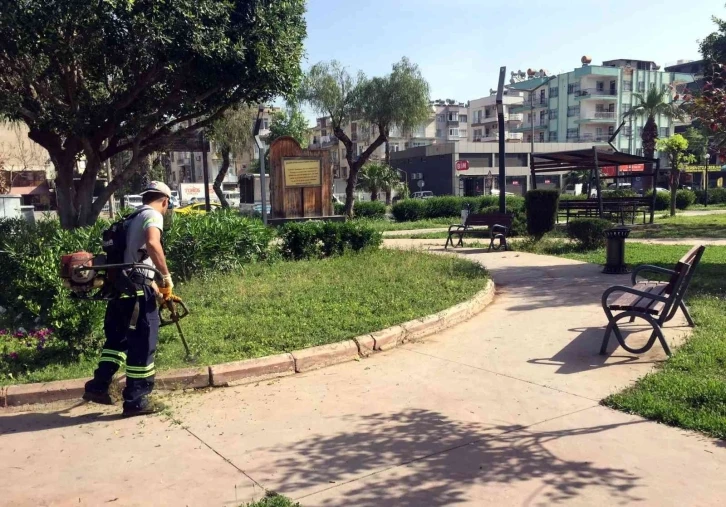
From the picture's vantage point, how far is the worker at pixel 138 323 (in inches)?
185

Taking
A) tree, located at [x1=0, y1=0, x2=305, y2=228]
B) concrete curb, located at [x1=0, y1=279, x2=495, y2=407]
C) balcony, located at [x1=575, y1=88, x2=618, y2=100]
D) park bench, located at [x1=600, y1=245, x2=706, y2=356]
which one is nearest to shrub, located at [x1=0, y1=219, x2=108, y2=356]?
concrete curb, located at [x1=0, y1=279, x2=495, y2=407]

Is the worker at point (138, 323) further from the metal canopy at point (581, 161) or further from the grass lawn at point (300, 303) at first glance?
the metal canopy at point (581, 161)

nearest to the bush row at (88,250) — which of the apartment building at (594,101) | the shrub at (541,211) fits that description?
the shrub at (541,211)

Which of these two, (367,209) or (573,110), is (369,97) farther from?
(573,110)

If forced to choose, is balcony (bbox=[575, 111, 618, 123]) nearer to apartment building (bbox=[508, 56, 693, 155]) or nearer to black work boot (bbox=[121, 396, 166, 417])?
apartment building (bbox=[508, 56, 693, 155])

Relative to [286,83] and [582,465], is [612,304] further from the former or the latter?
[286,83]

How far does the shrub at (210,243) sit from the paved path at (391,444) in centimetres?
441

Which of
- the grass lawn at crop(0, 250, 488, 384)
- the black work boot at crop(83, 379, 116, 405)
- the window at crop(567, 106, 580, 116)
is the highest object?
the window at crop(567, 106, 580, 116)

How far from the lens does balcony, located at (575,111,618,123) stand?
68.4 meters

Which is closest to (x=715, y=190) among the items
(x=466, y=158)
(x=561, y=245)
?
(x=466, y=158)

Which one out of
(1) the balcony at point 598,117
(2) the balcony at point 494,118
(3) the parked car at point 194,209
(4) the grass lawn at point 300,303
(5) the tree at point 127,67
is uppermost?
(2) the balcony at point 494,118

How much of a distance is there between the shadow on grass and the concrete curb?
52.3 inches

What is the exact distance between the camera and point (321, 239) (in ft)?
39.5

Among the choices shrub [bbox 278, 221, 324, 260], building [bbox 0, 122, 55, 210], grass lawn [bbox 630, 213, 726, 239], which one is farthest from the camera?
building [bbox 0, 122, 55, 210]
